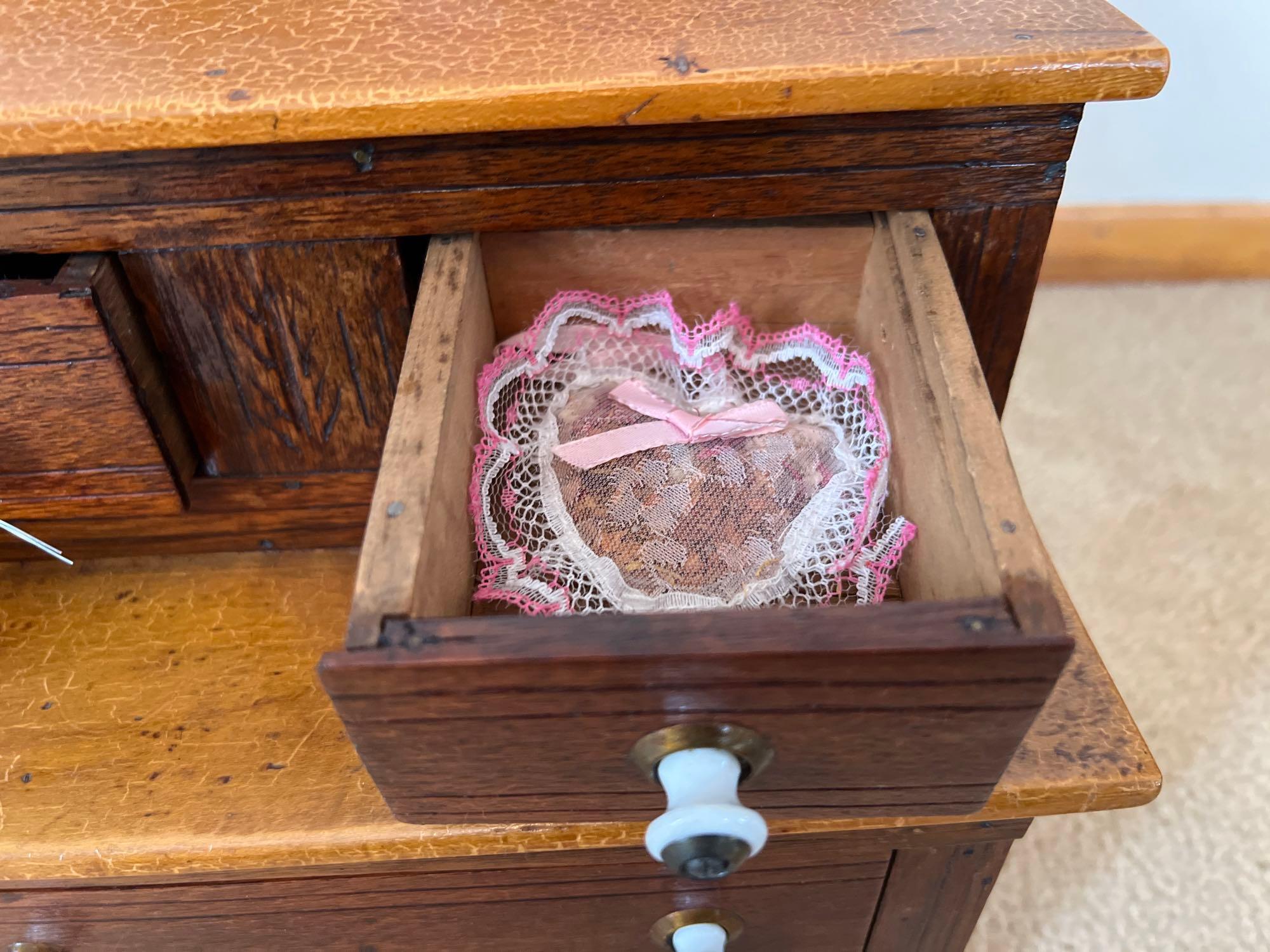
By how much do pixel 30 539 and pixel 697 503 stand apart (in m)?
0.40

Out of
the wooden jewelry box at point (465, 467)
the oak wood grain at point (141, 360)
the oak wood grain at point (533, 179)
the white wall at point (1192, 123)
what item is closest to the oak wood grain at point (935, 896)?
the wooden jewelry box at point (465, 467)

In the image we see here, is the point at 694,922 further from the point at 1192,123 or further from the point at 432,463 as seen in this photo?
the point at 1192,123

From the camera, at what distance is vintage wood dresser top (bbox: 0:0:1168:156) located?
418 millimetres

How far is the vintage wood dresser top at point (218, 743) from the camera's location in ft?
1.52

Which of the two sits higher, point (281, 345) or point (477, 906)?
point (281, 345)

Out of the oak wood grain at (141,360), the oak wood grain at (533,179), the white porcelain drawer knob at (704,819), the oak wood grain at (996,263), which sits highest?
the oak wood grain at (533,179)

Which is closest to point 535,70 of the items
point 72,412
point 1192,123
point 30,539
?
point 72,412

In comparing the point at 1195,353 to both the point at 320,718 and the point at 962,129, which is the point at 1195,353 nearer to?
the point at 962,129

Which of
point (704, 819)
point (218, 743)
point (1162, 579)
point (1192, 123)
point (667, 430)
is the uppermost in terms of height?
point (1192, 123)

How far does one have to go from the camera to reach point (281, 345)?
1.70ft

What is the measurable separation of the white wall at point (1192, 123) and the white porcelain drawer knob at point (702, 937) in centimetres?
116

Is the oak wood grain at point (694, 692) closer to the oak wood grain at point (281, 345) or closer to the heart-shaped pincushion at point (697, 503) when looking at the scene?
the heart-shaped pincushion at point (697, 503)

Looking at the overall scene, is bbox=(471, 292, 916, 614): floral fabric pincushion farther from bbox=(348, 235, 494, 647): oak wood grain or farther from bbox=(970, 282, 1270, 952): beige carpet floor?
bbox=(970, 282, 1270, 952): beige carpet floor

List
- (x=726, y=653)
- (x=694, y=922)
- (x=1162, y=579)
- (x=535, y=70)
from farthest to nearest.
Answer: (x=1162, y=579) < (x=694, y=922) < (x=535, y=70) < (x=726, y=653)
